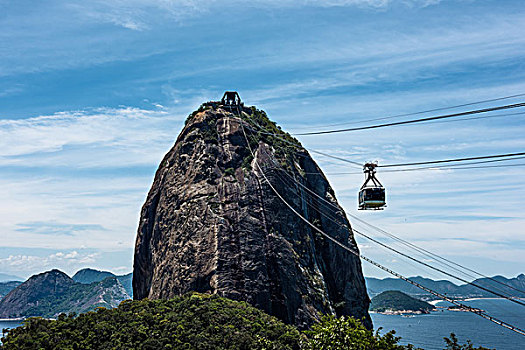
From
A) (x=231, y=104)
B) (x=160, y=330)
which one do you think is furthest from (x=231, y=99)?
(x=160, y=330)

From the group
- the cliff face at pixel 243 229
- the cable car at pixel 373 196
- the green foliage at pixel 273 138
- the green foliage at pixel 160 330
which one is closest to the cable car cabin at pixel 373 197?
the cable car at pixel 373 196

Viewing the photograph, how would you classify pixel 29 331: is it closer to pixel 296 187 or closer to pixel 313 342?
pixel 313 342

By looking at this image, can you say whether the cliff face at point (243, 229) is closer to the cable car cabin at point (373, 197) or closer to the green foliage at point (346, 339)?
the green foliage at point (346, 339)

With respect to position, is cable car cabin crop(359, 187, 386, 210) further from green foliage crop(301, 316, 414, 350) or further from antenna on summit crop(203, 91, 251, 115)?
antenna on summit crop(203, 91, 251, 115)

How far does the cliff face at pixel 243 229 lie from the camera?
57062 mm

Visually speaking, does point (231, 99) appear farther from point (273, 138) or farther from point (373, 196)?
point (373, 196)

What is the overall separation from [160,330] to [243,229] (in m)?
23.1

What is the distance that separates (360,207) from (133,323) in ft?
76.6

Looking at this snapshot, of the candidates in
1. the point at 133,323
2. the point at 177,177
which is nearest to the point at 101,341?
the point at 133,323

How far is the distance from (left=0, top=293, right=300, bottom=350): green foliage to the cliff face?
9.94 meters

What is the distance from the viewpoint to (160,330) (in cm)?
3994

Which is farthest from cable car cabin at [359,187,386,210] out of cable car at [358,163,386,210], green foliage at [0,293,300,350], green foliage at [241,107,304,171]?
green foliage at [241,107,304,171]

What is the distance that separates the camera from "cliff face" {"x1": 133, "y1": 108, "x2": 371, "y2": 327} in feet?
187

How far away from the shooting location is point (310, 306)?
5897 cm
